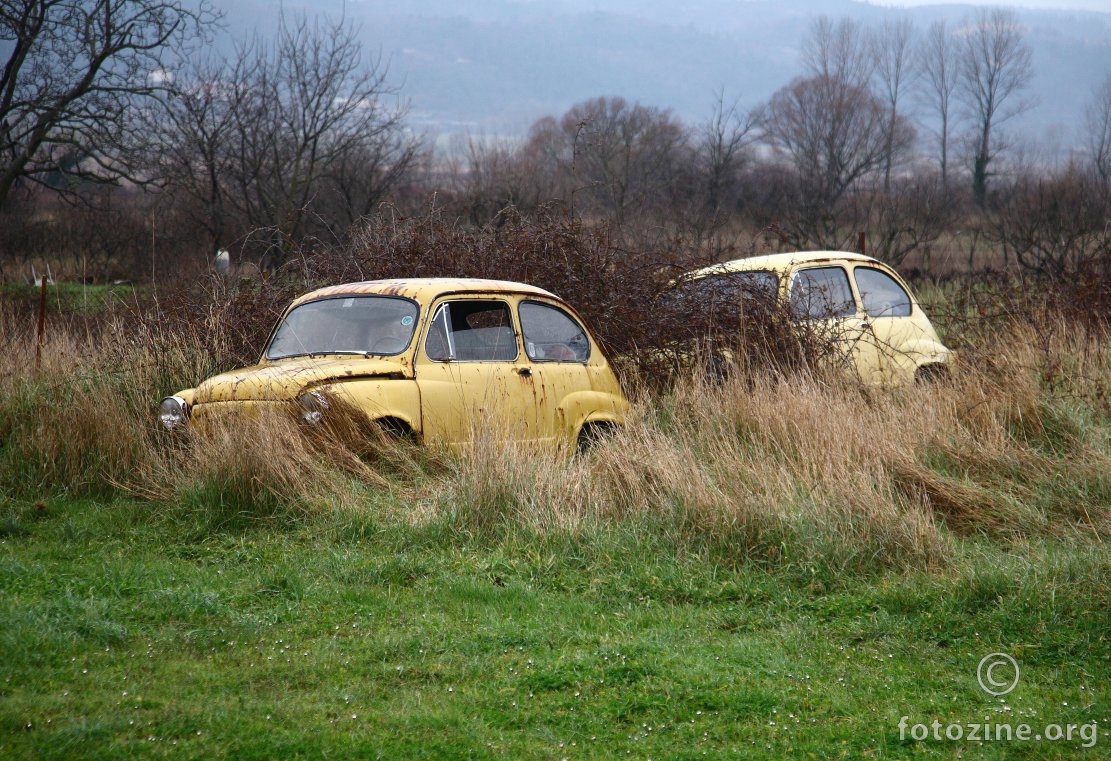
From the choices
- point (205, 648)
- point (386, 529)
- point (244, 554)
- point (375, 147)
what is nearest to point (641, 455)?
point (386, 529)

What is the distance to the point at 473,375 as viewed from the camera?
783 cm

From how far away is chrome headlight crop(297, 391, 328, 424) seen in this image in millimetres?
7102

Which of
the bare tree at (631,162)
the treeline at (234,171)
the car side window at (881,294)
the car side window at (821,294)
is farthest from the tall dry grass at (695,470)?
the treeline at (234,171)

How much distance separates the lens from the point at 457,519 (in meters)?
6.46

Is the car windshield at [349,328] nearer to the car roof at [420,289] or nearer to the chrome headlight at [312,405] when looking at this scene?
the car roof at [420,289]

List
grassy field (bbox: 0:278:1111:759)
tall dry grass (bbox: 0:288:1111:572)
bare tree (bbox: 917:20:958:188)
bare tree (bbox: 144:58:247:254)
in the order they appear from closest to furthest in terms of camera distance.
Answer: grassy field (bbox: 0:278:1111:759), tall dry grass (bbox: 0:288:1111:572), bare tree (bbox: 144:58:247:254), bare tree (bbox: 917:20:958:188)

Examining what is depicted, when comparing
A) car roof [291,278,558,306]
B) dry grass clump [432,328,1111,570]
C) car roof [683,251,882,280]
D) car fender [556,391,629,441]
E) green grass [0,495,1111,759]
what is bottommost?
green grass [0,495,1111,759]

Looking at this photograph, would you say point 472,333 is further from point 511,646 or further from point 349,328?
point 511,646

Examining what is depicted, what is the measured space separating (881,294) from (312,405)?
685cm

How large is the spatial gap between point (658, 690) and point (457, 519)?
96.4 inches

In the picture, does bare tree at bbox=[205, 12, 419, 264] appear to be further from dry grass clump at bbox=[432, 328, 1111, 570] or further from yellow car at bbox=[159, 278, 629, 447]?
dry grass clump at bbox=[432, 328, 1111, 570]

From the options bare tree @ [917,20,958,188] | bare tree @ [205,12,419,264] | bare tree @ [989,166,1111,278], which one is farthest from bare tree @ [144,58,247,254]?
bare tree @ [917,20,958,188]

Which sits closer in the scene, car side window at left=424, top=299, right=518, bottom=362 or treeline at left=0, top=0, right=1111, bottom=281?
car side window at left=424, top=299, right=518, bottom=362

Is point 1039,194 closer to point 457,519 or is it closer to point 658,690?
point 457,519
